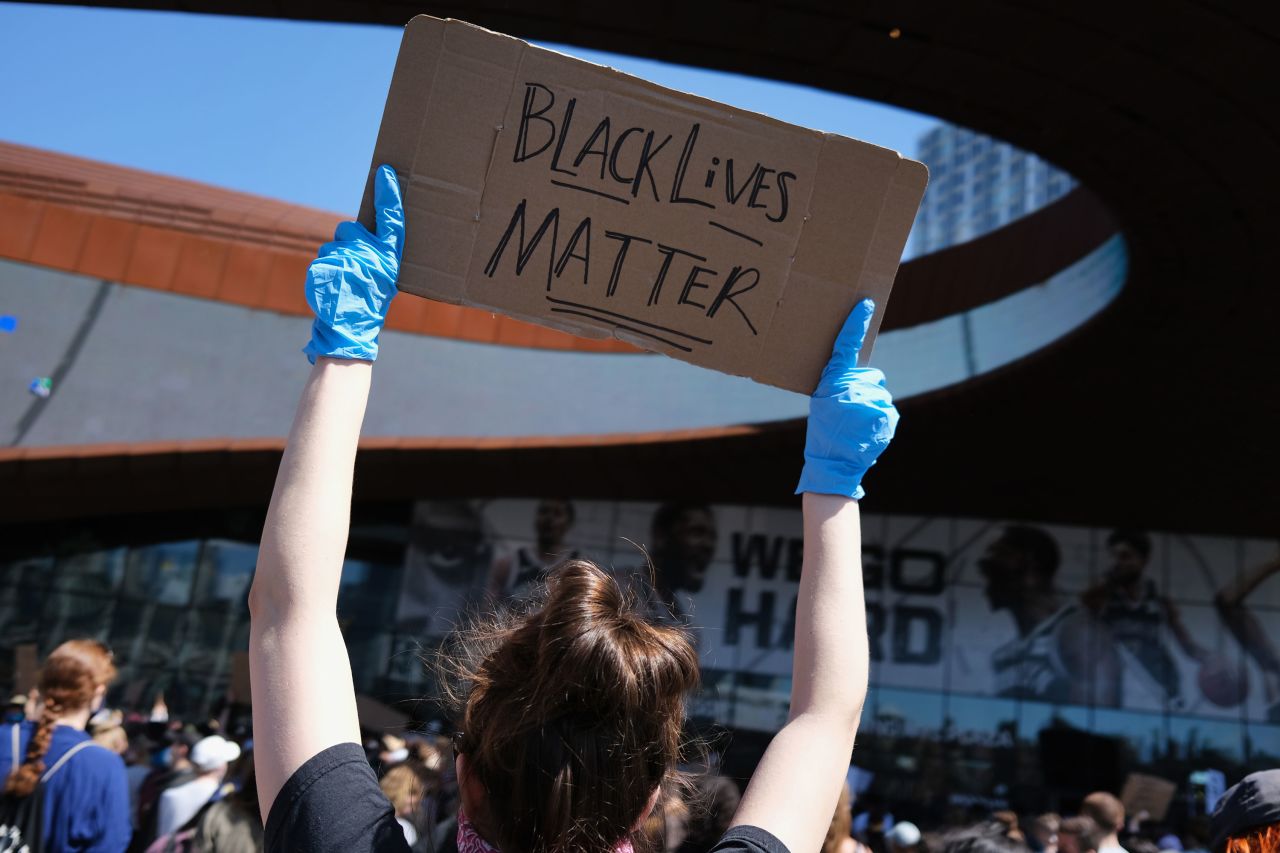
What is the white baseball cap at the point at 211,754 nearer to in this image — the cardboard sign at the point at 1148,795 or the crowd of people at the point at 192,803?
the crowd of people at the point at 192,803

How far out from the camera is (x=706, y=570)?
20.5m

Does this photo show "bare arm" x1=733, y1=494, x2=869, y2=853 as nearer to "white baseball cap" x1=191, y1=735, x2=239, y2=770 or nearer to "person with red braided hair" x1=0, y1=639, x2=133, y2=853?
"person with red braided hair" x1=0, y1=639, x2=133, y2=853

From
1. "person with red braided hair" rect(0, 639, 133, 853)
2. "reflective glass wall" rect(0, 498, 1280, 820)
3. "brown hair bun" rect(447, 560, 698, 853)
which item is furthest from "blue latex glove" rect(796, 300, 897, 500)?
"reflective glass wall" rect(0, 498, 1280, 820)

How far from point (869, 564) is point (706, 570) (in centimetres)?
308

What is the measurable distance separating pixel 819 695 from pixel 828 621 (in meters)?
0.11

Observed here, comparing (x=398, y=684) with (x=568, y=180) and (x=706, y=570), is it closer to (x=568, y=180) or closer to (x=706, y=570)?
(x=706, y=570)

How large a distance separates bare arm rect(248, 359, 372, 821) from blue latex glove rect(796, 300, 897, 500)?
2.34ft

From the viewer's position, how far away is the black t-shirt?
119 cm

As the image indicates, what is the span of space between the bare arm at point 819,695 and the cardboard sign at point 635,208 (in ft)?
1.49

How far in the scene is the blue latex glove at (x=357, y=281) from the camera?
1634 mm

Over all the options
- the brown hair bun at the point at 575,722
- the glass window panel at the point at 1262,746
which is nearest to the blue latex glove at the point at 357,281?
the brown hair bun at the point at 575,722

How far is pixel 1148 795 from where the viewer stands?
60.1ft

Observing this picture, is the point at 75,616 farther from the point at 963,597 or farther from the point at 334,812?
the point at 334,812

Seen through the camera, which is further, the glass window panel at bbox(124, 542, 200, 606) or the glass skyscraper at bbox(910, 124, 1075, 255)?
the glass skyscraper at bbox(910, 124, 1075, 255)
